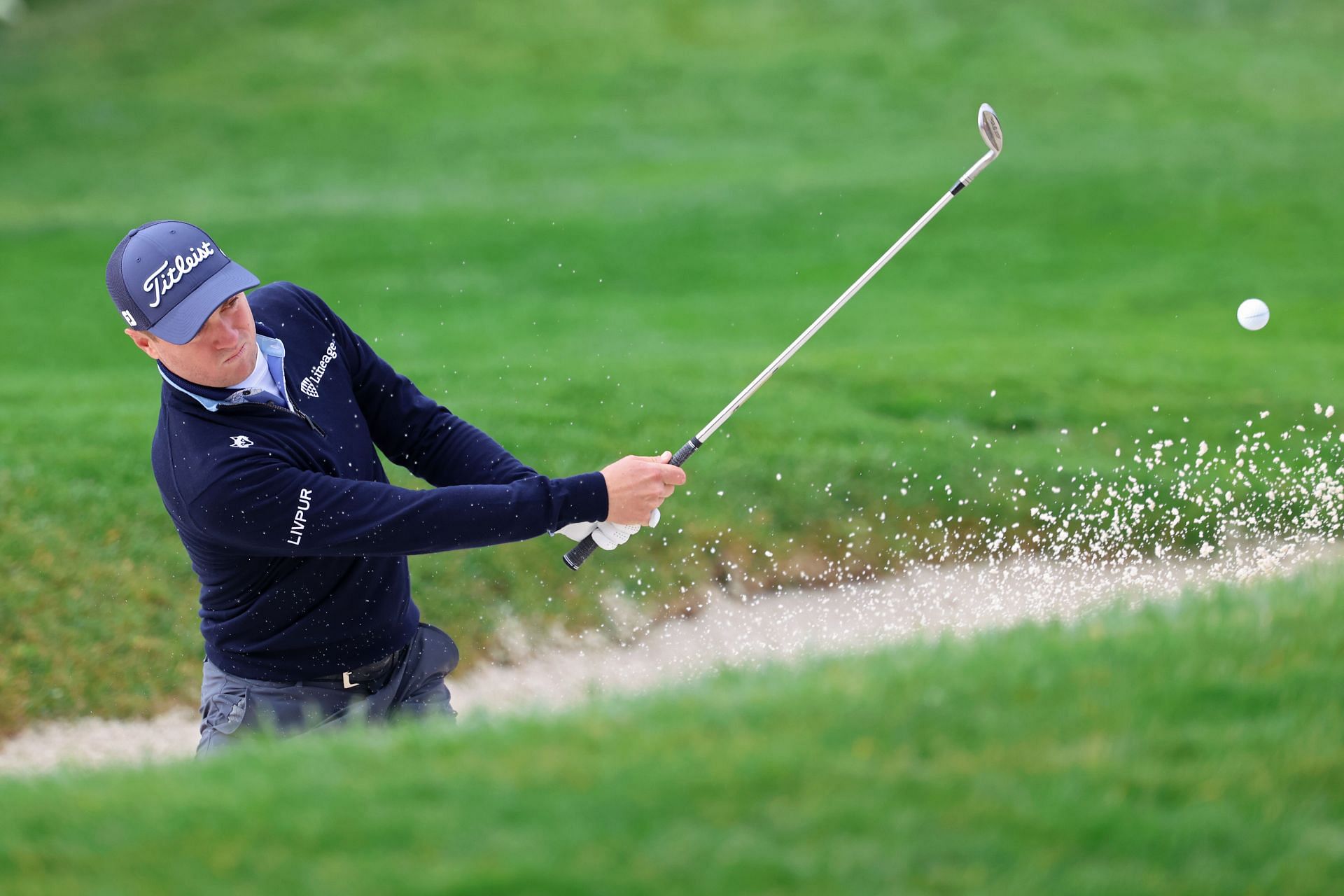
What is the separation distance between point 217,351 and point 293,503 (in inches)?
23.4

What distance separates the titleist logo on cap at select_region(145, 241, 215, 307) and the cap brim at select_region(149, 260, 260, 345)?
0.07 m

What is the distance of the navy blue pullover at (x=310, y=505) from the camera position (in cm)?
447

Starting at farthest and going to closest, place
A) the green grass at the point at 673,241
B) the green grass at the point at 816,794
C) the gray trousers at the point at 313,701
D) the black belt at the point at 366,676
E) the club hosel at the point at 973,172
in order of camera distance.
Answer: the green grass at the point at 673,241 → the club hosel at the point at 973,172 → the black belt at the point at 366,676 → the gray trousers at the point at 313,701 → the green grass at the point at 816,794

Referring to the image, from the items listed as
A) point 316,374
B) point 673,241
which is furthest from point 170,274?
point 673,241

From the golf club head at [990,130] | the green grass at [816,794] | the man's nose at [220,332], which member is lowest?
the green grass at [816,794]

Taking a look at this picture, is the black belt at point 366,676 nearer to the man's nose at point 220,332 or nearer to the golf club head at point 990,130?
the man's nose at point 220,332

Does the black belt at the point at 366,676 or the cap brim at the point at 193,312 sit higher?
the cap brim at the point at 193,312

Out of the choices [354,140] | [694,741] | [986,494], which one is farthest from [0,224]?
[694,741]

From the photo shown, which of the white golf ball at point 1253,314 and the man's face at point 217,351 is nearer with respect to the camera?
the man's face at point 217,351

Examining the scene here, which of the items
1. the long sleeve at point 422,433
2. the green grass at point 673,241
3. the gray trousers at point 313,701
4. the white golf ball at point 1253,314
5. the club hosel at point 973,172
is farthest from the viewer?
the green grass at point 673,241

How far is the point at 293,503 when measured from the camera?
14.6ft

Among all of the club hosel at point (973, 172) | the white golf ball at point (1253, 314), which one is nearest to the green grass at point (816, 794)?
the club hosel at point (973, 172)

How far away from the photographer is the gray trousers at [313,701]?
4891mm

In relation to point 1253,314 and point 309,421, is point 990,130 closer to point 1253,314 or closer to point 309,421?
point 1253,314
